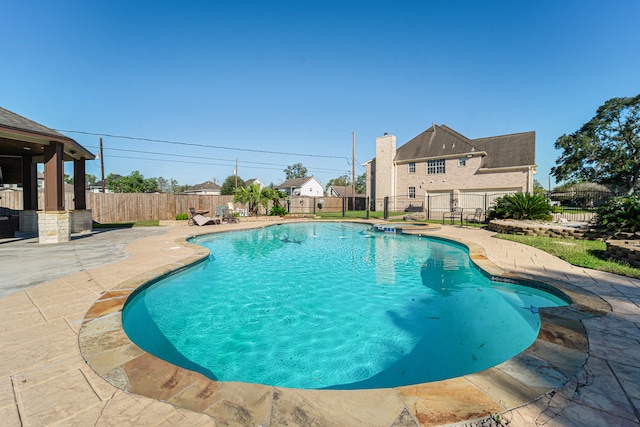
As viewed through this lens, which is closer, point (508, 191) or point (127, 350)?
point (127, 350)

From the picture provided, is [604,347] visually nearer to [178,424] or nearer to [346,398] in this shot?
[346,398]

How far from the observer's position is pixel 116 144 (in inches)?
Result: 896

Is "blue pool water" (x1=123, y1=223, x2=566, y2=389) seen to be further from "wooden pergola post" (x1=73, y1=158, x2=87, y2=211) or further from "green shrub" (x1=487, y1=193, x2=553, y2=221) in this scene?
"wooden pergola post" (x1=73, y1=158, x2=87, y2=211)

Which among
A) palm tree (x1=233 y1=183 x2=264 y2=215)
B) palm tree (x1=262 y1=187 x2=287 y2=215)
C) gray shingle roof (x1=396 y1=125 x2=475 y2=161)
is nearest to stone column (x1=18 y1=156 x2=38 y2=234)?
palm tree (x1=233 y1=183 x2=264 y2=215)

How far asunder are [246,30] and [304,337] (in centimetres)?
1431

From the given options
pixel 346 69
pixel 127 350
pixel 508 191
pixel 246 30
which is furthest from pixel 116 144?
pixel 508 191

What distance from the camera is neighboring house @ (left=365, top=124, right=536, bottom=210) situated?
21141 mm

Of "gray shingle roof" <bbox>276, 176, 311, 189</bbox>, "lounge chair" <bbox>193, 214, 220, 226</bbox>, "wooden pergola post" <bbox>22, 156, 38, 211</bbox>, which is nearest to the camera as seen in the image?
"wooden pergola post" <bbox>22, 156, 38, 211</bbox>

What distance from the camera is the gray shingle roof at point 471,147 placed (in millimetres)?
21281

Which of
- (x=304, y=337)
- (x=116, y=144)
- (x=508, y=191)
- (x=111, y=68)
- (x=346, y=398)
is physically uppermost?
(x=111, y=68)

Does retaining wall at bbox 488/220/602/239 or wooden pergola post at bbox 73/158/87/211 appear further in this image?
wooden pergola post at bbox 73/158/87/211

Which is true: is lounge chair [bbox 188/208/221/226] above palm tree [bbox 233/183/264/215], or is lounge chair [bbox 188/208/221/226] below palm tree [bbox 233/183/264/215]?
below

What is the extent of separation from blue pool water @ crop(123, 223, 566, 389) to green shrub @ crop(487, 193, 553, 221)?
26.2ft

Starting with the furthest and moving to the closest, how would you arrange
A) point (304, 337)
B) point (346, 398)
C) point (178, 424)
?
point (304, 337), point (346, 398), point (178, 424)
